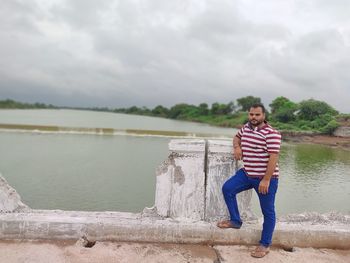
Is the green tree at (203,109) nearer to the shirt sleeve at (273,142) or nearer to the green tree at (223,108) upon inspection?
the green tree at (223,108)

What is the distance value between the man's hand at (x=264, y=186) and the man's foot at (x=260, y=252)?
0.49 meters

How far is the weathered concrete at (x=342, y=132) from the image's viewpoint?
32.8 m

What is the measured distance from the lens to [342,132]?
33.4 m

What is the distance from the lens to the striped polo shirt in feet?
9.16

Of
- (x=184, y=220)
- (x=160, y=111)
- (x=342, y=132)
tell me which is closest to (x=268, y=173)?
(x=184, y=220)

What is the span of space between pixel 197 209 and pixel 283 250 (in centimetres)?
85

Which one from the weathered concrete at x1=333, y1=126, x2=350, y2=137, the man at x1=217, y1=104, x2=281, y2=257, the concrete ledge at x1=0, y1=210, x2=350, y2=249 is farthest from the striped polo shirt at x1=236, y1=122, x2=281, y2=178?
the weathered concrete at x1=333, y1=126, x2=350, y2=137

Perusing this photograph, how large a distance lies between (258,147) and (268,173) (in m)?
0.23

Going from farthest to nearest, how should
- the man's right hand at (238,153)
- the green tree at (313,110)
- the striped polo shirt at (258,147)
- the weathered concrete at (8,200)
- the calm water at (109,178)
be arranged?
1. the green tree at (313,110)
2. the calm water at (109,178)
3. the weathered concrete at (8,200)
4. the man's right hand at (238,153)
5. the striped polo shirt at (258,147)

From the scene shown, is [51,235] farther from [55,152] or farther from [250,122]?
[55,152]

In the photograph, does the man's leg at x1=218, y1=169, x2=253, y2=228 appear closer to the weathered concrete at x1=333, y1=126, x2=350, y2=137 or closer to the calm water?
the calm water

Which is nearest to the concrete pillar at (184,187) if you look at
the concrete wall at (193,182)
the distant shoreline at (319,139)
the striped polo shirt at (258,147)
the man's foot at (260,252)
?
the concrete wall at (193,182)

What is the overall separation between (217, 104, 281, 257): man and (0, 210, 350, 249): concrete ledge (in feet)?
0.42

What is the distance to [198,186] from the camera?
3215 mm
